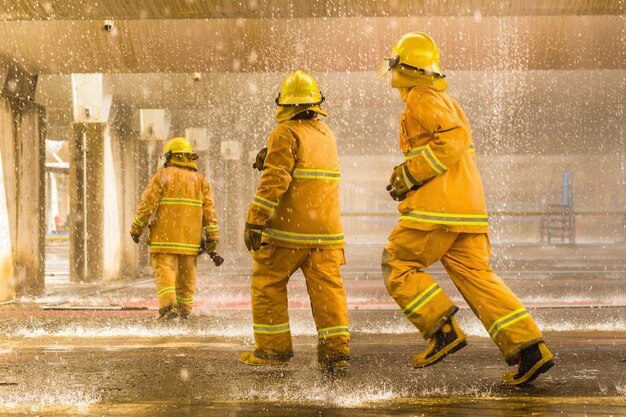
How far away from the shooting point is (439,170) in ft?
13.0

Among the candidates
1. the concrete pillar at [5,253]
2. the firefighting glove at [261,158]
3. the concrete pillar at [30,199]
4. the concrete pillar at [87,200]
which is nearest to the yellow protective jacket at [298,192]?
the firefighting glove at [261,158]

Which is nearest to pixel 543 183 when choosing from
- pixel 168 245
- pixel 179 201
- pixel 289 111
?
pixel 179 201

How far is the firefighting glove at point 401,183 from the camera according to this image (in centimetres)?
401

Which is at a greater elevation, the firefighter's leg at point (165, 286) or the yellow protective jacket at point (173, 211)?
the yellow protective jacket at point (173, 211)

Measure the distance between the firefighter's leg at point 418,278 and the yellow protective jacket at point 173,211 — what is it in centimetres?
336

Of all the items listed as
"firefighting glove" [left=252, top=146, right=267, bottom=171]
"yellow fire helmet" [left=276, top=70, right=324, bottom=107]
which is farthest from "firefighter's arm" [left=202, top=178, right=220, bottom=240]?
"yellow fire helmet" [left=276, top=70, right=324, bottom=107]

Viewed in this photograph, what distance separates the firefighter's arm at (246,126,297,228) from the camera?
4441 mm

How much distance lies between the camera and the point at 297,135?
180 inches

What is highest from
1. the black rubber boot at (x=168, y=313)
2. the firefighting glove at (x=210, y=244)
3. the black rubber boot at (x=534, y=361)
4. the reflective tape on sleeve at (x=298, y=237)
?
the reflective tape on sleeve at (x=298, y=237)

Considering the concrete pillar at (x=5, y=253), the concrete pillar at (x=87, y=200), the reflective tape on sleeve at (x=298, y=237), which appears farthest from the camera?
the concrete pillar at (x=87, y=200)

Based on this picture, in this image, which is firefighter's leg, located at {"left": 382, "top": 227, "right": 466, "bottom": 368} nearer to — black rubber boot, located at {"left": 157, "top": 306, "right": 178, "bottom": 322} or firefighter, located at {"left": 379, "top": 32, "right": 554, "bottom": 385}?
firefighter, located at {"left": 379, "top": 32, "right": 554, "bottom": 385}

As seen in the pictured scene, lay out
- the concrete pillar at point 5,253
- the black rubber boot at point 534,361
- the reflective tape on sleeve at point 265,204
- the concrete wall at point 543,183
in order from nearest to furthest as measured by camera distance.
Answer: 1. the black rubber boot at point 534,361
2. the reflective tape on sleeve at point 265,204
3. the concrete pillar at point 5,253
4. the concrete wall at point 543,183

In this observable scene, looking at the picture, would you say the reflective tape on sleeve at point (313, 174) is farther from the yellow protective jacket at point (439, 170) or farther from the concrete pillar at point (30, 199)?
the concrete pillar at point (30, 199)

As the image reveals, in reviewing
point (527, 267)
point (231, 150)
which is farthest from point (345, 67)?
point (231, 150)
